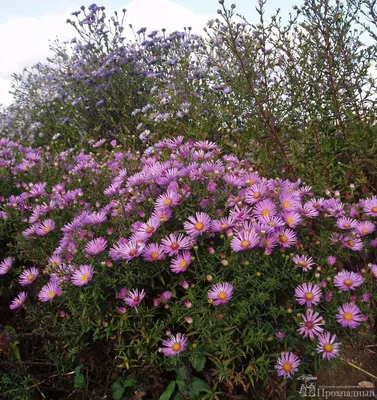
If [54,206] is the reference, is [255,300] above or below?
below

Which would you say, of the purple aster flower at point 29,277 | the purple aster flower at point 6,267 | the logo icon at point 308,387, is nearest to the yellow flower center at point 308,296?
the logo icon at point 308,387

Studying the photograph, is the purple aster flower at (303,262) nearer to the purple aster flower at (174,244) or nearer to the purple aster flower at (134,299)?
the purple aster flower at (174,244)

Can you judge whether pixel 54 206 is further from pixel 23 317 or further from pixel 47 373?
pixel 47 373

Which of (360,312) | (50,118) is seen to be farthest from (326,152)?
(50,118)

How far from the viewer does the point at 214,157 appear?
264 cm

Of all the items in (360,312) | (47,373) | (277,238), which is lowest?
(47,373)

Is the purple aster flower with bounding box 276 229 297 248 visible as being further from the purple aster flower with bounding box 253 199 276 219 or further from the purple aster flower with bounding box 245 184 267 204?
the purple aster flower with bounding box 245 184 267 204

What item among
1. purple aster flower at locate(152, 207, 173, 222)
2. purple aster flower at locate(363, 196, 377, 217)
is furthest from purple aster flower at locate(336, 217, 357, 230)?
purple aster flower at locate(152, 207, 173, 222)

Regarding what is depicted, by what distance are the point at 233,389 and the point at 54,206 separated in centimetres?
129

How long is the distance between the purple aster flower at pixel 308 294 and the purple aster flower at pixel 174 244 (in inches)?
17.6

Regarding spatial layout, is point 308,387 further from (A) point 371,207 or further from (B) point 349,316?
(A) point 371,207

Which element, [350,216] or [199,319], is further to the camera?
[350,216]

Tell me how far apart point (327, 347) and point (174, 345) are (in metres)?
0.55

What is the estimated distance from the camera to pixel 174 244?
6.19 ft
